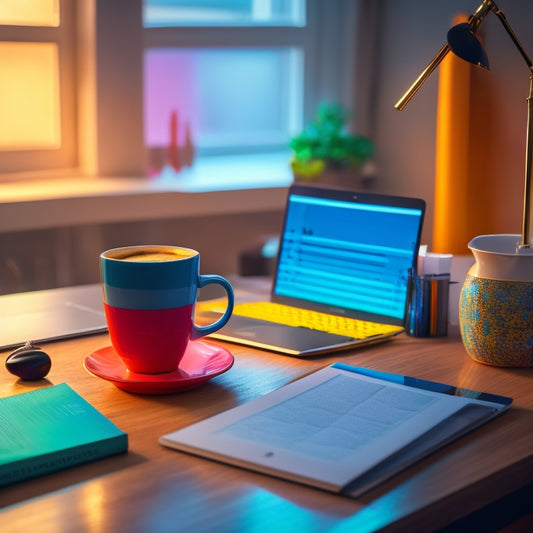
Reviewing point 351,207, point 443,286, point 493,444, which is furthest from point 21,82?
point 493,444

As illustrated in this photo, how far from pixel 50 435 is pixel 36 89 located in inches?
72.3

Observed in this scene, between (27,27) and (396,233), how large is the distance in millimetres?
1503

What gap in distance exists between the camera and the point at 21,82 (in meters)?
2.40

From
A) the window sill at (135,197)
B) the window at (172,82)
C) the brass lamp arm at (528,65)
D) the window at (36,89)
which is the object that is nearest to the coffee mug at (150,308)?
the brass lamp arm at (528,65)

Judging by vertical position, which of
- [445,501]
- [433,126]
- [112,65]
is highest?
[112,65]

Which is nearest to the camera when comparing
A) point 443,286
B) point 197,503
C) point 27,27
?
point 197,503

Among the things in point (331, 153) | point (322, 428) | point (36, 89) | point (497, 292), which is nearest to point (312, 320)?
point (497, 292)

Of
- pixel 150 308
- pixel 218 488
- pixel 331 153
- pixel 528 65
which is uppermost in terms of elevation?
pixel 528 65

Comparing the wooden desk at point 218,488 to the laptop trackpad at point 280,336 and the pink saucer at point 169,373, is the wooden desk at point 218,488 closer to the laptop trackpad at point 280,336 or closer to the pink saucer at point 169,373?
the pink saucer at point 169,373

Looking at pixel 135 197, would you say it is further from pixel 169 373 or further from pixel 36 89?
pixel 169 373

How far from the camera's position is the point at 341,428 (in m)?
0.82

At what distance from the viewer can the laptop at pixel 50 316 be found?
1155mm

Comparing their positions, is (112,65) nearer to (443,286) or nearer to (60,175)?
(60,175)

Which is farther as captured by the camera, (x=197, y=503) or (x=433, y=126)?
(x=433, y=126)
